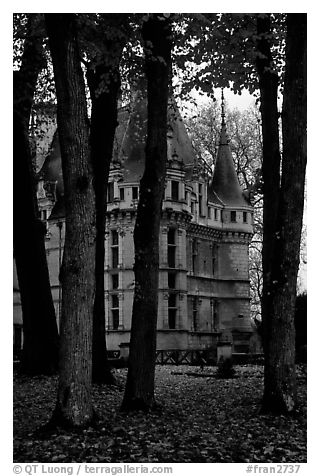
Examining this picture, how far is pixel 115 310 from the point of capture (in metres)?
30.1

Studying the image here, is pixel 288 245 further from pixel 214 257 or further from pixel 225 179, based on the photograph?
pixel 214 257

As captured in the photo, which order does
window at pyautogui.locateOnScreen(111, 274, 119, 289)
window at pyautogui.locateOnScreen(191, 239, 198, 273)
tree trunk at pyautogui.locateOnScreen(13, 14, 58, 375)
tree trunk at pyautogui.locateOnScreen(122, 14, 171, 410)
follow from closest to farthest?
tree trunk at pyautogui.locateOnScreen(122, 14, 171, 410)
tree trunk at pyautogui.locateOnScreen(13, 14, 58, 375)
window at pyautogui.locateOnScreen(111, 274, 119, 289)
window at pyautogui.locateOnScreen(191, 239, 198, 273)

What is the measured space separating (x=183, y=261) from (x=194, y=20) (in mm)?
21675

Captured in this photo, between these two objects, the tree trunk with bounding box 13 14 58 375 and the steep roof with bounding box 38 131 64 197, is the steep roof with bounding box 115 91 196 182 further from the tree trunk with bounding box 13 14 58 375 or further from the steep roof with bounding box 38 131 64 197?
the tree trunk with bounding box 13 14 58 375

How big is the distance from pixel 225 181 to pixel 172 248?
20.4ft

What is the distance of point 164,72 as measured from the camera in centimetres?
1055

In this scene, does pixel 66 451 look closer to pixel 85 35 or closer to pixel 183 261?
pixel 85 35

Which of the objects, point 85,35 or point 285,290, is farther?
point 85,35

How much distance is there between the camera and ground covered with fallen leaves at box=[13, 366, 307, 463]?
301 inches

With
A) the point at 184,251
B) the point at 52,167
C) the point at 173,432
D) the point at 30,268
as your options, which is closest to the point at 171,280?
the point at 184,251

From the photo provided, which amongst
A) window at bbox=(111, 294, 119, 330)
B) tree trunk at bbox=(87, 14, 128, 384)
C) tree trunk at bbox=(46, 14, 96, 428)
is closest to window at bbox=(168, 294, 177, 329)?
window at bbox=(111, 294, 119, 330)

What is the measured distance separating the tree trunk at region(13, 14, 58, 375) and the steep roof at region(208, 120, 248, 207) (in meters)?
6.88
